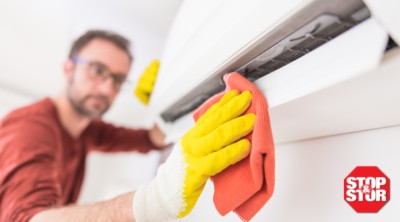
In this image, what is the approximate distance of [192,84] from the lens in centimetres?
75

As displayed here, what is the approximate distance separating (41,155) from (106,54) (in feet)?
1.90

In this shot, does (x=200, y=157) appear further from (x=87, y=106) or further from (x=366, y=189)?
(x=87, y=106)

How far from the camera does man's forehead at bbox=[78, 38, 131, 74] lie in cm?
135

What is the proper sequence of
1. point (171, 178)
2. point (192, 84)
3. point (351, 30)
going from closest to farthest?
1. point (351, 30)
2. point (171, 178)
3. point (192, 84)

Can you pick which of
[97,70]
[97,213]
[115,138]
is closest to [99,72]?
[97,70]

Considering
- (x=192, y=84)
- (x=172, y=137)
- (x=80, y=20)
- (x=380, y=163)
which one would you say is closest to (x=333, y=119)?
(x=380, y=163)

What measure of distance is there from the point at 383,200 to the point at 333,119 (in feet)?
0.48

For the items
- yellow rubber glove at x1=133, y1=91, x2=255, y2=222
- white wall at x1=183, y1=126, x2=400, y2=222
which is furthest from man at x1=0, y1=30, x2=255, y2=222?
white wall at x1=183, y1=126, x2=400, y2=222

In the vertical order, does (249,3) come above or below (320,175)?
above

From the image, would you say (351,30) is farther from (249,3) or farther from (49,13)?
(49,13)

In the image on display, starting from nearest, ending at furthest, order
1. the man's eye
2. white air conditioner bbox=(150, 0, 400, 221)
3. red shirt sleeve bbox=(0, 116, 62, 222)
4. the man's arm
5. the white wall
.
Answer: white air conditioner bbox=(150, 0, 400, 221) < the white wall < the man's arm < red shirt sleeve bbox=(0, 116, 62, 222) < the man's eye

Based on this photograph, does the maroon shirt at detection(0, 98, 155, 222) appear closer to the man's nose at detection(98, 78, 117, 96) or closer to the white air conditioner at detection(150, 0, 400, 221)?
the man's nose at detection(98, 78, 117, 96)

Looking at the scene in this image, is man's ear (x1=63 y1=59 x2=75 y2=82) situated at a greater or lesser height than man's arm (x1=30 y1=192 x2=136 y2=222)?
greater

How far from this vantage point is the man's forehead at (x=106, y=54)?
1.35m
